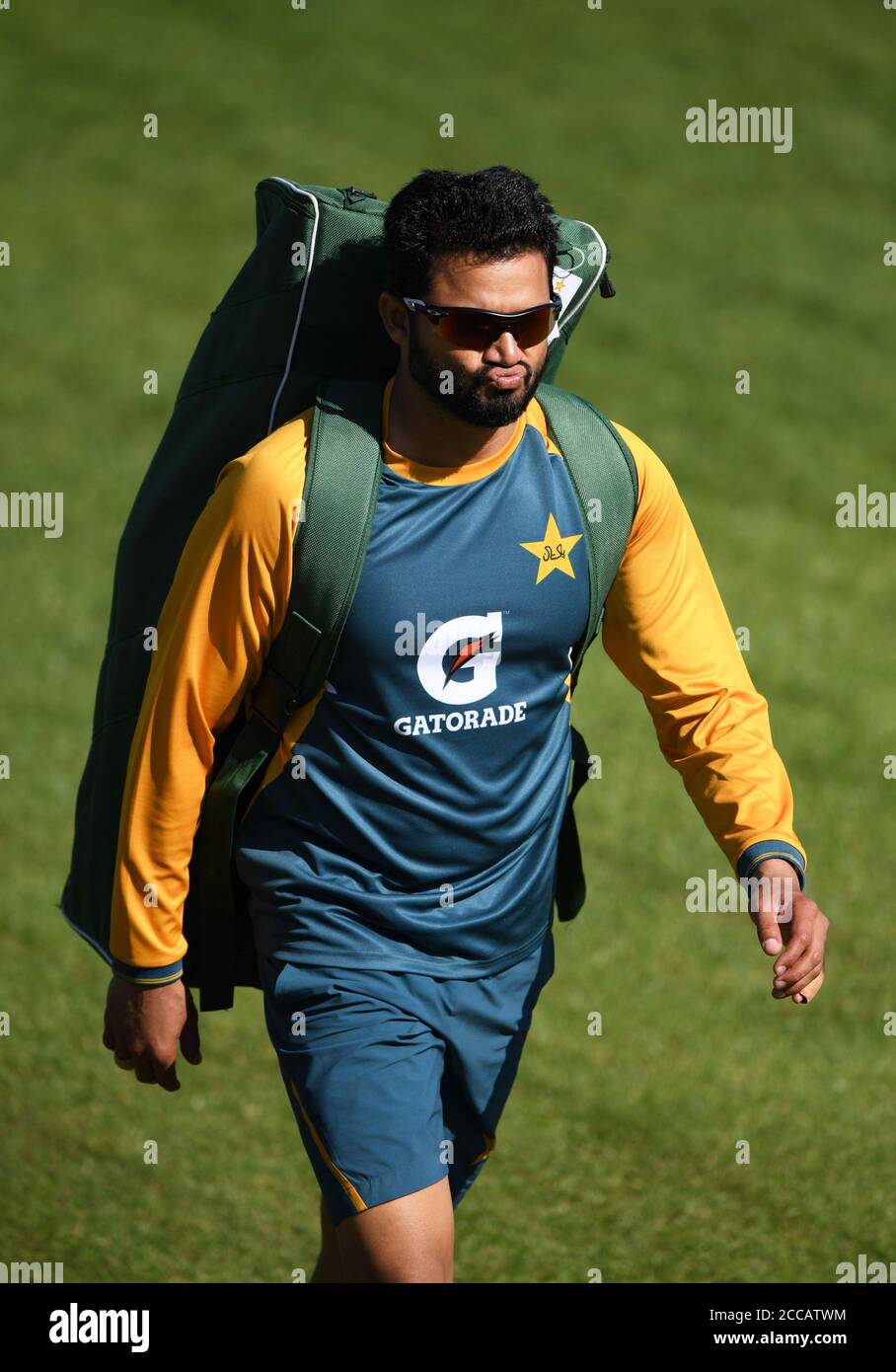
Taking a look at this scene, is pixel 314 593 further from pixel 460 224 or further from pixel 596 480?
pixel 460 224

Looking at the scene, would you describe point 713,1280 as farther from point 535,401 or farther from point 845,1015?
point 535,401

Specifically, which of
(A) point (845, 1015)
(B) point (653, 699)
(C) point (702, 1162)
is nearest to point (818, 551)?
(A) point (845, 1015)

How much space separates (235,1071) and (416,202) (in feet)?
12.6

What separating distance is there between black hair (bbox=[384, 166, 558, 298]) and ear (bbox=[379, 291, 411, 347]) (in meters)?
0.02

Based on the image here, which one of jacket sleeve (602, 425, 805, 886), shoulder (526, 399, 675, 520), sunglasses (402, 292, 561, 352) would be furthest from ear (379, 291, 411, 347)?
jacket sleeve (602, 425, 805, 886)

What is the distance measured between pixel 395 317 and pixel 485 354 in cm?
28

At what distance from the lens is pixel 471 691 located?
12.3ft

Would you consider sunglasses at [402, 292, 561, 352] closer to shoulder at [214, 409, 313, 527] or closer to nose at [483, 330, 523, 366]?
nose at [483, 330, 523, 366]

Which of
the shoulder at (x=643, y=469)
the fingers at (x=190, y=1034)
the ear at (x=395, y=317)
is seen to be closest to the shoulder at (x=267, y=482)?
the ear at (x=395, y=317)

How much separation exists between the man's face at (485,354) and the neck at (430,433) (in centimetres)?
5

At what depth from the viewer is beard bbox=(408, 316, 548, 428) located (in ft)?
11.7

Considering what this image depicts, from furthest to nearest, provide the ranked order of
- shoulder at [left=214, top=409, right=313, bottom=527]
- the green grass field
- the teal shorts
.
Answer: the green grass field < the teal shorts < shoulder at [left=214, top=409, right=313, bottom=527]

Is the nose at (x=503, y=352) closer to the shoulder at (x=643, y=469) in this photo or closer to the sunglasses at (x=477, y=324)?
the sunglasses at (x=477, y=324)

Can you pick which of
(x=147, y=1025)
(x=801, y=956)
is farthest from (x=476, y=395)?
(x=147, y=1025)
